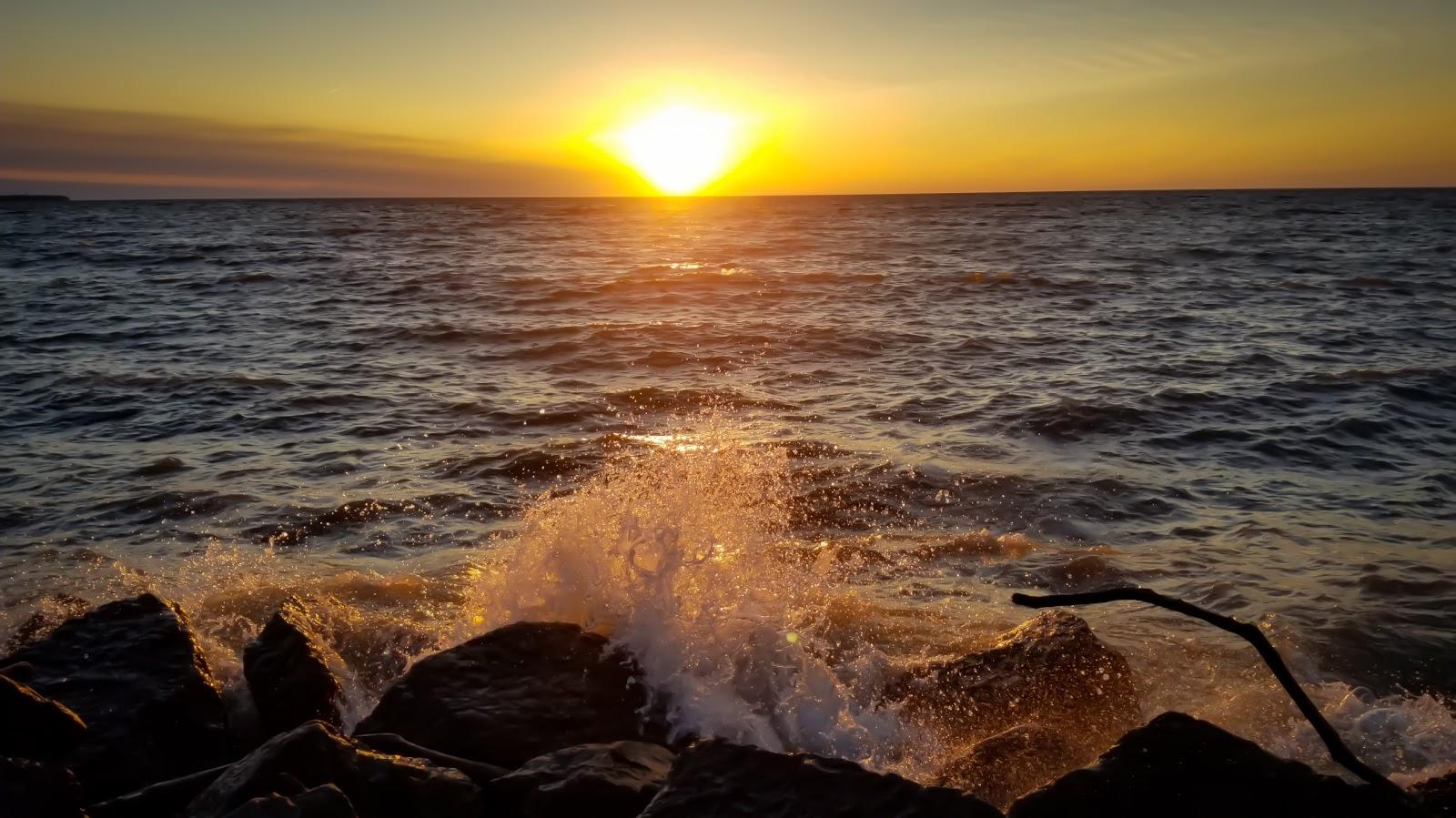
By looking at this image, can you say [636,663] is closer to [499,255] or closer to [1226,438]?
[1226,438]

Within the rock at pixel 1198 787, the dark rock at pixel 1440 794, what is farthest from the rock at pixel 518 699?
the dark rock at pixel 1440 794

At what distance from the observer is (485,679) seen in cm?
408

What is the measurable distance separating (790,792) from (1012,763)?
1200mm

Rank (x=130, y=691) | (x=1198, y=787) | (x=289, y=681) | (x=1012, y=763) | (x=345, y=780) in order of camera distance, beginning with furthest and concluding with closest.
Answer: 1. (x=289, y=681)
2. (x=130, y=691)
3. (x=1012, y=763)
4. (x=345, y=780)
5. (x=1198, y=787)

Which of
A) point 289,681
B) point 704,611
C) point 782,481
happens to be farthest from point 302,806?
point 782,481

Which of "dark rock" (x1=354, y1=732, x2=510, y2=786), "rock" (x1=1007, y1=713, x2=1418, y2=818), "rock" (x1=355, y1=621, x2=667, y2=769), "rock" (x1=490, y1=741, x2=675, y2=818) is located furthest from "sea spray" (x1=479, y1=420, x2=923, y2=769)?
"rock" (x1=1007, y1=713, x2=1418, y2=818)

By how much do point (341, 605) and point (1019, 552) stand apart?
4.57 metres

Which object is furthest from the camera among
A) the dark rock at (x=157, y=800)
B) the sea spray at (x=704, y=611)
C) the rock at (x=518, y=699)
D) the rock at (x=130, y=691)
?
the sea spray at (x=704, y=611)

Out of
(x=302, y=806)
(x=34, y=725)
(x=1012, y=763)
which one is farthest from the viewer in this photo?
(x=1012, y=763)

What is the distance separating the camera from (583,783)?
3.20 meters

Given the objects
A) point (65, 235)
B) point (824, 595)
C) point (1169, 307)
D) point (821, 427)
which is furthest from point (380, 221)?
point (824, 595)

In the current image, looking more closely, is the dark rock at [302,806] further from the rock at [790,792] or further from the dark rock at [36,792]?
the rock at [790,792]

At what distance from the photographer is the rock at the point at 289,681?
13.9 feet

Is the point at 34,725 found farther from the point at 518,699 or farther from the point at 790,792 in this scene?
the point at 790,792
